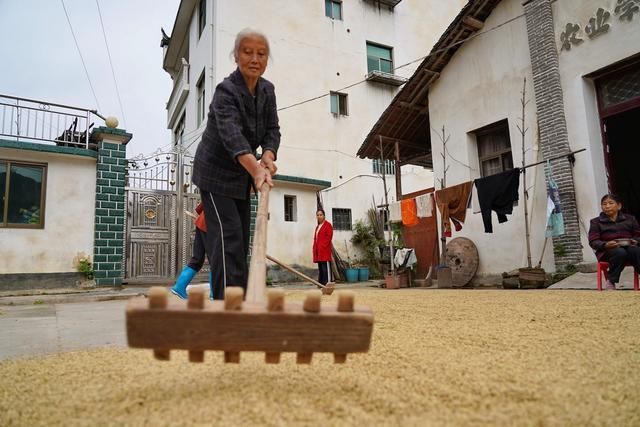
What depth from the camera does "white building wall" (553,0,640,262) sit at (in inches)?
191

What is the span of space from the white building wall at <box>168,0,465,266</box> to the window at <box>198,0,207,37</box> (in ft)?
1.17

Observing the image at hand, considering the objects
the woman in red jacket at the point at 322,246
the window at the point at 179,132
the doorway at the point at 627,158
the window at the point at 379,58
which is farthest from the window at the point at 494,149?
the window at the point at 179,132

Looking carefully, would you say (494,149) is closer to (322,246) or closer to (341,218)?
(322,246)

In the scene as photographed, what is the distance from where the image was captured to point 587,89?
524 centimetres

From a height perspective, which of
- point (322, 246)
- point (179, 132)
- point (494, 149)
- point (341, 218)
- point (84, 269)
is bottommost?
point (84, 269)

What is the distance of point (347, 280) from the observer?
9.57 m

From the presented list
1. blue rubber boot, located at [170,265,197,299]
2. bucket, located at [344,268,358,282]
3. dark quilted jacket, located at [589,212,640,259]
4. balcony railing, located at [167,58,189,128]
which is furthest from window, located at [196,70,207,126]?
dark quilted jacket, located at [589,212,640,259]

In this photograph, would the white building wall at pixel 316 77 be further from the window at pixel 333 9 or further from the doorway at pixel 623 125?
the doorway at pixel 623 125

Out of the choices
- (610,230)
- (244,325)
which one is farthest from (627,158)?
(244,325)

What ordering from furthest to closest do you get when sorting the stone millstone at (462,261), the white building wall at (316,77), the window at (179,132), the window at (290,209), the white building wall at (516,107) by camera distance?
the window at (179,132)
the white building wall at (316,77)
the window at (290,209)
the stone millstone at (462,261)
the white building wall at (516,107)

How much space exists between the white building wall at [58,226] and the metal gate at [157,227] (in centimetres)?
68

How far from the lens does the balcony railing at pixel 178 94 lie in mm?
11594

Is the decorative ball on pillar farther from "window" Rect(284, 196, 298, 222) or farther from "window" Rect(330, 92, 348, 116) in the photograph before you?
"window" Rect(330, 92, 348, 116)

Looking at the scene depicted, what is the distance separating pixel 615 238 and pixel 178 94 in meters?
12.6
